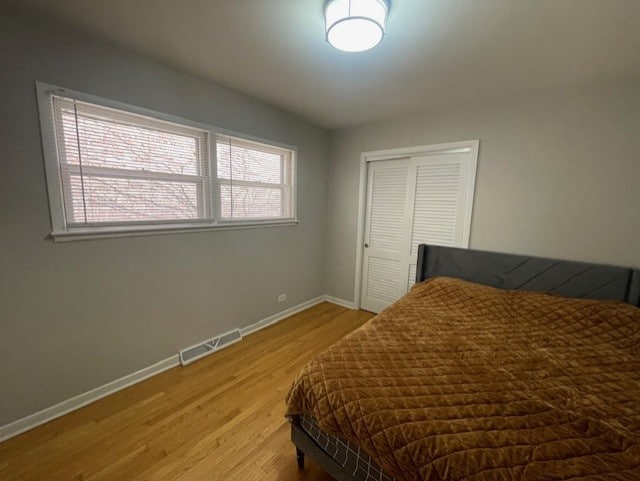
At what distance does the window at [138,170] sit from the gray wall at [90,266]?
3.1 inches

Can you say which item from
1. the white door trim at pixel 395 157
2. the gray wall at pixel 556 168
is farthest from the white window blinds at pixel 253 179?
the gray wall at pixel 556 168

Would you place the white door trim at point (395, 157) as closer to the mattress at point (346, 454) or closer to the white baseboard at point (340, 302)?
the white baseboard at point (340, 302)

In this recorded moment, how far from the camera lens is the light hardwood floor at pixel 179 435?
1.33 metres

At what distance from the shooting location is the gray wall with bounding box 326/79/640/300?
1.91 metres

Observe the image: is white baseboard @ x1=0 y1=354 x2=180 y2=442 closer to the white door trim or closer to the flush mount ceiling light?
the white door trim

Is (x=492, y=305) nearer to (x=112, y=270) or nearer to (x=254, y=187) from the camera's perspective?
(x=254, y=187)

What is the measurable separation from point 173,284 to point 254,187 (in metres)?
1.21

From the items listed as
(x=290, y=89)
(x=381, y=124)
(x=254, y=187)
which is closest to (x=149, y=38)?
(x=290, y=89)

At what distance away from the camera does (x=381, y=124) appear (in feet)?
9.86

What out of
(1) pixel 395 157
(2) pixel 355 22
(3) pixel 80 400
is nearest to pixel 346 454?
(3) pixel 80 400

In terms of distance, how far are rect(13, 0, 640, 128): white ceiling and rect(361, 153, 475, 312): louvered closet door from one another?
2.40ft

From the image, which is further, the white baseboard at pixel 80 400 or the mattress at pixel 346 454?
the white baseboard at pixel 80 400

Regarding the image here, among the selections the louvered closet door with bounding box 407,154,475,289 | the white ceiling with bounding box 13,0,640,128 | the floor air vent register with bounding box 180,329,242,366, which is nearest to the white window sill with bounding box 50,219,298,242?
the floor air vent register with bounding box 180,329,242,366

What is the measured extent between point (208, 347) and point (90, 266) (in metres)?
1.17
